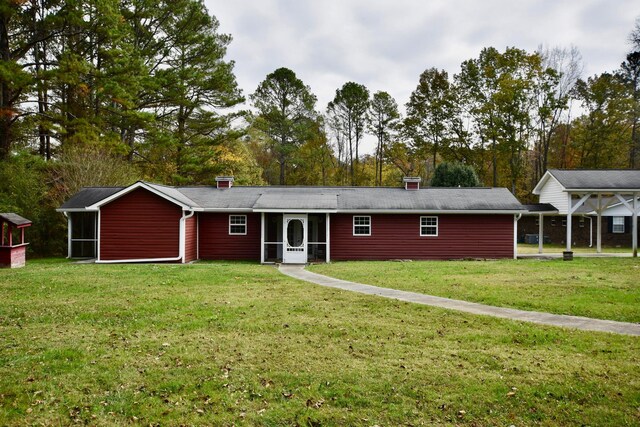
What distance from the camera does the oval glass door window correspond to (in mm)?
23250

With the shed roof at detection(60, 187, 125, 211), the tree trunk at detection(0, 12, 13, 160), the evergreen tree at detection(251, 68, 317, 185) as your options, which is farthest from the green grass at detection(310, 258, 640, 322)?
the evergreen tree at detection(251, 68, 317, 185)

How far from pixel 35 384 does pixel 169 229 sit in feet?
50.5

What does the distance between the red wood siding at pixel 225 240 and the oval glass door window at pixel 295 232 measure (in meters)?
1.63

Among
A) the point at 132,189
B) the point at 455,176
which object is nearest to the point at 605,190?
the point at 455,176

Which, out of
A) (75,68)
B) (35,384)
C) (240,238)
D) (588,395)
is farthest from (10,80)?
Answer: (588,395)

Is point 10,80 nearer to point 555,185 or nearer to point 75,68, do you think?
point 75,68

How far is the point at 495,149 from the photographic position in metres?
38.9

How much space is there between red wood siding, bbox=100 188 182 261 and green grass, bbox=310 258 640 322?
270 inches

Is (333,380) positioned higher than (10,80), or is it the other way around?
(10,80)

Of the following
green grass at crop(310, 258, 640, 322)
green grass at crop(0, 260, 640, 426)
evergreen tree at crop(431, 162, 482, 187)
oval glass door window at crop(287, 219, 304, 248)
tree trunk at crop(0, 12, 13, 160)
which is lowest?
green grass at crop(0, 260, 640, 426)

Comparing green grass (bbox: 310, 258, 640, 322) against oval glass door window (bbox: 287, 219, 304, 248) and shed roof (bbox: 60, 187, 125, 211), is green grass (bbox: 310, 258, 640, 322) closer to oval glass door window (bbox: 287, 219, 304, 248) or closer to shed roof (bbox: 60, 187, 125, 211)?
oval glass door window (bbox: 287, 219, 304, 248)

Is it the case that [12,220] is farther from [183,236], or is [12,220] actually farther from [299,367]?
[299,367]

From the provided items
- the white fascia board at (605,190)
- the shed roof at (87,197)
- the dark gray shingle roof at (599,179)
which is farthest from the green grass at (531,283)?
the shed roof at (87,197)

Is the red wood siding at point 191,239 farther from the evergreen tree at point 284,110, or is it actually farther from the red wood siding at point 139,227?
the evergreen tree at point 284,110
